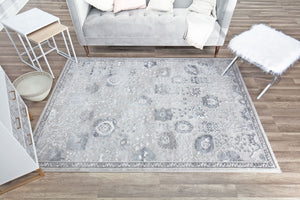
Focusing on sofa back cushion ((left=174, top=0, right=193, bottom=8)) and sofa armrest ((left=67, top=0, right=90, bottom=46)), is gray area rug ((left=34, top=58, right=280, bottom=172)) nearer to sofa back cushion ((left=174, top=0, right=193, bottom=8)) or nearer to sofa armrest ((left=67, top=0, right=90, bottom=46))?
sofa armrest ((left=67, top=0, right=90, bottom=46))

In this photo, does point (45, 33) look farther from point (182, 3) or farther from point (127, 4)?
point (182, 3)

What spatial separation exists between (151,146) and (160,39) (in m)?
1.34

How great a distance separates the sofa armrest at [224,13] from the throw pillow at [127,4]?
3.03 feet

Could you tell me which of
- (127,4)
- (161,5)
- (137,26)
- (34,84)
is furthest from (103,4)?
(34,84)

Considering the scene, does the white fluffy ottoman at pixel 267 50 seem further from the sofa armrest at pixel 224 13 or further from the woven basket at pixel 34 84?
the woven basket at pixel 34 84

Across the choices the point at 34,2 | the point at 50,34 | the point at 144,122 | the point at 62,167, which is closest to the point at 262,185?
the point at 144,122

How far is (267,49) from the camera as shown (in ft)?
6.39

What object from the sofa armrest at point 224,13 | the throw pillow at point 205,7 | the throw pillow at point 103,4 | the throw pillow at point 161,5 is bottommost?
the sofa armrest at point 224,13

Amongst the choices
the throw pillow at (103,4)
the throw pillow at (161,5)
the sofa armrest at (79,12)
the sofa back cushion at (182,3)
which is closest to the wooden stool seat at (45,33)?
the sofa armrest at (79,12)

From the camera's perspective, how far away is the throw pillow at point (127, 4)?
2.43m

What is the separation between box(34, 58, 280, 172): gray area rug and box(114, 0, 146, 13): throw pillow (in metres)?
0.64

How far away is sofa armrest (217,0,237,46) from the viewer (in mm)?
2205

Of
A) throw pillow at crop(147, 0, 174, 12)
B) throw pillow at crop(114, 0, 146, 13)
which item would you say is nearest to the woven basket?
throw pillow at crop(114, 0, 146, 13)

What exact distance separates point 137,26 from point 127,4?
13.4 inches
